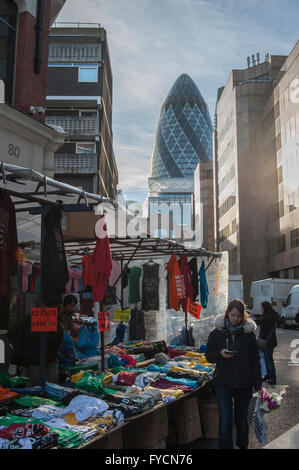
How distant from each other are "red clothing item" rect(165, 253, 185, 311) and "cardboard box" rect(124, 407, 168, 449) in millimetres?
5412

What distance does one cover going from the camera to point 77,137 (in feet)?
113

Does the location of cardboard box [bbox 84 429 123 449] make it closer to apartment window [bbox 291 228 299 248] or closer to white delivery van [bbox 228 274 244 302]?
white delivery van [bbox 228 274 244 302]

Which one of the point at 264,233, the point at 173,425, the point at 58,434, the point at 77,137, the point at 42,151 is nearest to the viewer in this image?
the point at 58,434

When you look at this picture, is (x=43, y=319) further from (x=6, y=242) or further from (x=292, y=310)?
(x=292, y=310)

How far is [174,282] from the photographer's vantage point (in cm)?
1079

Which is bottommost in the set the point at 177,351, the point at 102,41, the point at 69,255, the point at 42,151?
the point at 177,351

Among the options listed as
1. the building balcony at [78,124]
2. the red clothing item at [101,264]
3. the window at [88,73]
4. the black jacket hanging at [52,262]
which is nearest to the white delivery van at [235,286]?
the building balcony at [78,124]

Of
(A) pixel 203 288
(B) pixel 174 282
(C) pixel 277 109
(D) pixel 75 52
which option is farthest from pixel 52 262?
(C) pixel 277 109

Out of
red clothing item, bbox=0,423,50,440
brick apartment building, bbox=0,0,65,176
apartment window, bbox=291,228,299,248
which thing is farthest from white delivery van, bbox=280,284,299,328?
red clothing item, bbox=0,423,50,440

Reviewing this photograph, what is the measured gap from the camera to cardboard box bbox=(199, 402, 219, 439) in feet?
22.1

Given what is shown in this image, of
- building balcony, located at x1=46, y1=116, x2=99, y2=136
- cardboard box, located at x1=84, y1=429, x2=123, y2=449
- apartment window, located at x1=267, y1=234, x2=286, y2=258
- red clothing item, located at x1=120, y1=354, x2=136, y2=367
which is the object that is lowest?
cardboard box, located at x1=84, y1=429, x2=123, y2=449
